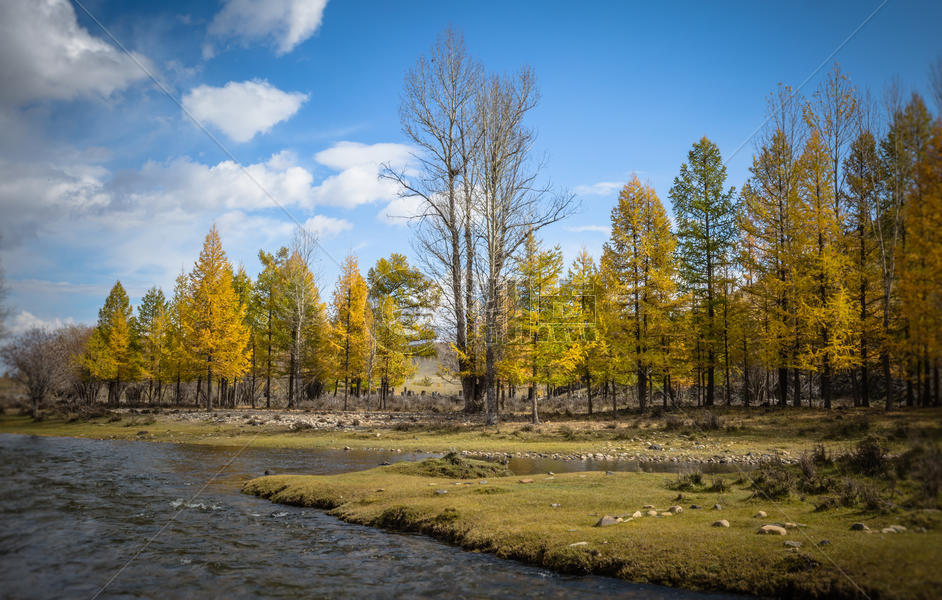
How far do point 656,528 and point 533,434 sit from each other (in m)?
14.6

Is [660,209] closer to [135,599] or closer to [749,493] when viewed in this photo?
[749,493]

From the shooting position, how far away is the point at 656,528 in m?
7.08

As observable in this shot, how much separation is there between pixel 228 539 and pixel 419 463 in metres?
6.59

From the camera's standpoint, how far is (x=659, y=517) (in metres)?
7.64

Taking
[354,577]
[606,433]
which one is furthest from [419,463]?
[606,433]

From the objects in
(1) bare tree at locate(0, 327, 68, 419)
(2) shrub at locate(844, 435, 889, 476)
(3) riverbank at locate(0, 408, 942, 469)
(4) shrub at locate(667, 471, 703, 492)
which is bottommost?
(3) riverbank at locate(0, 408, 942, 469)

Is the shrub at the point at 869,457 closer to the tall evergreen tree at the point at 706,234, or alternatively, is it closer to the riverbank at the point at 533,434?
the riverbank at the point at 533,434

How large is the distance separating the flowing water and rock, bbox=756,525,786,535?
4.64 feet

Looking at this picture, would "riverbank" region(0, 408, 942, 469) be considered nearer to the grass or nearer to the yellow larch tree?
the grass

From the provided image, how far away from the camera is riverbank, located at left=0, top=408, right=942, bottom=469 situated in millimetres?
15688

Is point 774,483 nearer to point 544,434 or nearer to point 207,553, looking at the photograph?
point 207,553

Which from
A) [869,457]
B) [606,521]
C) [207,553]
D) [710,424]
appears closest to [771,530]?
[869,457]

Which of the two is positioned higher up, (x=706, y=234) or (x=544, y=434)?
(x=706, y=234)

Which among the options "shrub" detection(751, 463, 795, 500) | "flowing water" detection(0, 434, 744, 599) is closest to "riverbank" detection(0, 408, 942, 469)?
"shrub" detection(751, 463, 795, 500)
